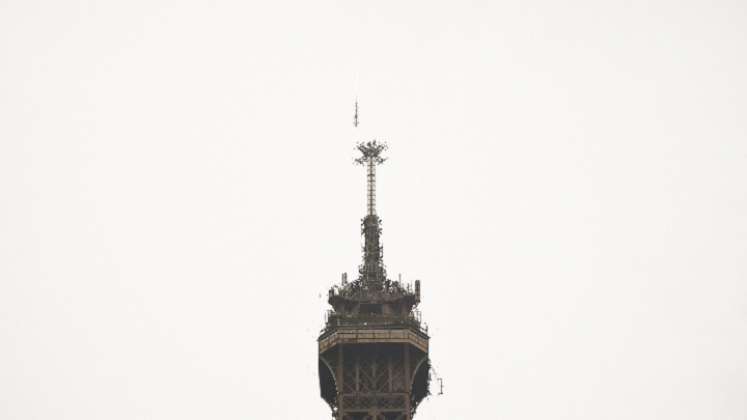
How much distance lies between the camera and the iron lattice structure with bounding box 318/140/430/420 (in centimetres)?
14000

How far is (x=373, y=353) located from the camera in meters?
142

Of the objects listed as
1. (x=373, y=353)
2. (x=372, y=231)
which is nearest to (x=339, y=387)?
(x=373, y=353)

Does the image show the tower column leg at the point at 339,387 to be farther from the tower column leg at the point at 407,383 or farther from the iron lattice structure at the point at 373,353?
the tower column leg at the point at 407,383

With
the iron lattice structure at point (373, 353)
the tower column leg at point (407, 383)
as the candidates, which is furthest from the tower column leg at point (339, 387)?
the tower column leg at point (407, 383)

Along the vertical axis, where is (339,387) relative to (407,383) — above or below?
below

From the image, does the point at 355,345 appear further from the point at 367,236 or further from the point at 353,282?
the point at 367,236

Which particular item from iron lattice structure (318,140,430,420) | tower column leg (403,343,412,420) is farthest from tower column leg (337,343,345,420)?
tower column leg (403,343,412,420)

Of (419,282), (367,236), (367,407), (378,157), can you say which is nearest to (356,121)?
(378,157)

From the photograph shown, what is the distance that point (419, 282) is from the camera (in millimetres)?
147250

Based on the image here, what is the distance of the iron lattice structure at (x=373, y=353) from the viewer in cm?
14000

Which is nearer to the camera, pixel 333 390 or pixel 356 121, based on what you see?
pixel 333 390

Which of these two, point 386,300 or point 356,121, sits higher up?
point 356,121

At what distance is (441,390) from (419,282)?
40.6ft

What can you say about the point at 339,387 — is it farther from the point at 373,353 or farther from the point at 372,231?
the point at 372,231
